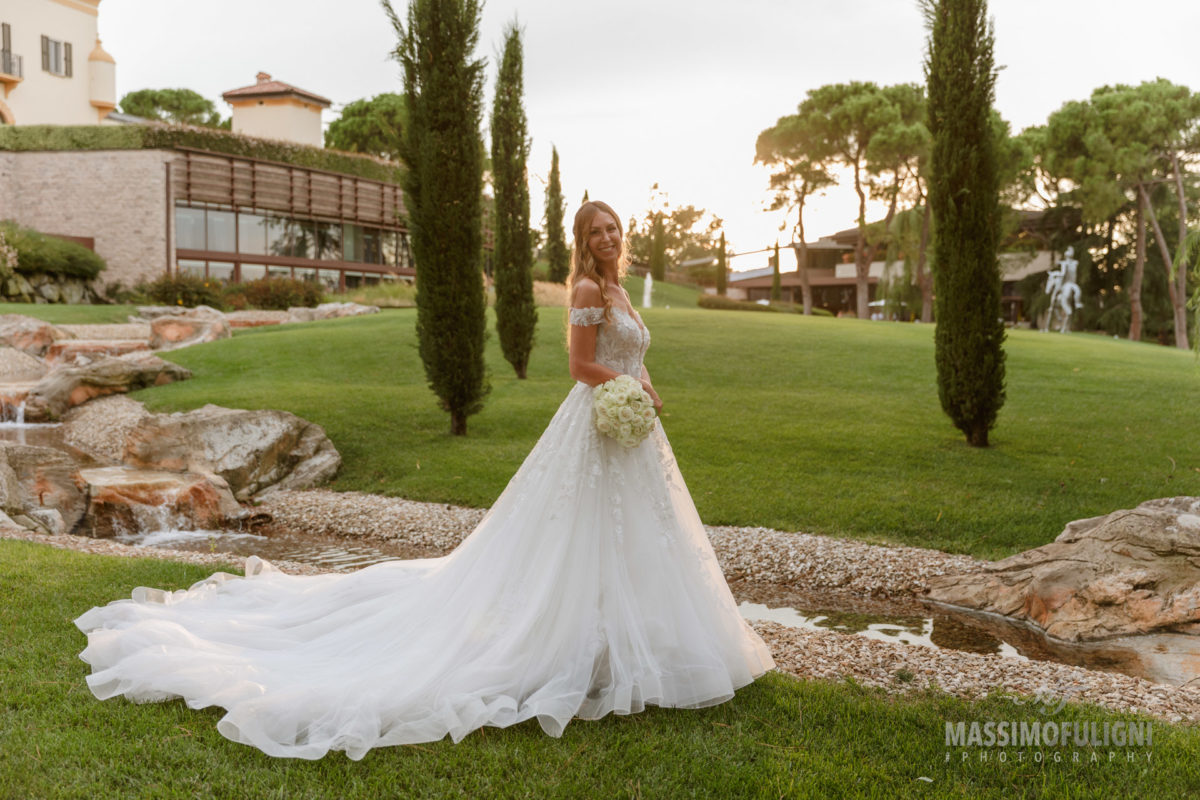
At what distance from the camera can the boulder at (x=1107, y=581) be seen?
18.8ft

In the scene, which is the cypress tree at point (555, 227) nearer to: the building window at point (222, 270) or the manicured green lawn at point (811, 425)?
the manicured green lawn at point (811, 425)

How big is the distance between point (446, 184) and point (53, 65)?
3636 centimetres

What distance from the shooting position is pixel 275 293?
30.1 m

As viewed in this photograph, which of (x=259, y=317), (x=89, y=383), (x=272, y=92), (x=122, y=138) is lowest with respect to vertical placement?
(x=89, y=383)

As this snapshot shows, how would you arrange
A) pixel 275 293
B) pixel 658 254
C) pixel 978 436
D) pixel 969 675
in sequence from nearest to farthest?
pixel 969 675 < pixel 978 436 < pixel 275 293 < pixel 658 254

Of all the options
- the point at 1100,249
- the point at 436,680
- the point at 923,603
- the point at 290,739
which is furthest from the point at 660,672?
the point at 1100,249

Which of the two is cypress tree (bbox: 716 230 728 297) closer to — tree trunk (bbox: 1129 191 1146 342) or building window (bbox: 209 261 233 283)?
tree trunk (bbox: 1129 191 1146 342)

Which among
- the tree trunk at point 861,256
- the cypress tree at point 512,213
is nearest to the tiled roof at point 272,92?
the tree trunk at point 861,256

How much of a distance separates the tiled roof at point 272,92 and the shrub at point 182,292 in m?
18.0

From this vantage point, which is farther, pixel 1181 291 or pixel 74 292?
pixel 1181 291

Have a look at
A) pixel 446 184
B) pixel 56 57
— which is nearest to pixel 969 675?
pixel 446 184

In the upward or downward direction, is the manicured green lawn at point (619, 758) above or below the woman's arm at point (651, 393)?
below

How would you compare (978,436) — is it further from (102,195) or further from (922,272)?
(102,195)

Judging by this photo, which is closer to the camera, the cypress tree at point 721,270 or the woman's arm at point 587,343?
the woman's arm at point 587,343
